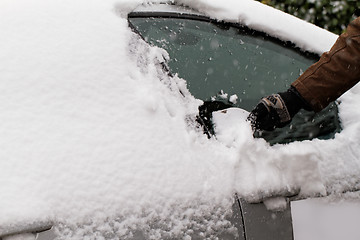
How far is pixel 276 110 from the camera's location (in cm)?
211

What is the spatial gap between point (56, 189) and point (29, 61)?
49 centimetres

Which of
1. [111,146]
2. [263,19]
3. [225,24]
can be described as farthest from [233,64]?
[111,146]

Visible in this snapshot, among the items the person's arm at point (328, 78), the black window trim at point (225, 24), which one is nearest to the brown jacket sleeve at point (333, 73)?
the person's arm at point (328, 78)

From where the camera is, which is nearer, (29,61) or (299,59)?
(29,61)

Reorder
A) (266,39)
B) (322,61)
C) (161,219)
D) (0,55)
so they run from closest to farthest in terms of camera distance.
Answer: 1. (161,219)
2. (0,55)
3. (322,61)
4. (266,39)

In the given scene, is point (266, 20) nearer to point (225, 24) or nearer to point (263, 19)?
point (263, 19)

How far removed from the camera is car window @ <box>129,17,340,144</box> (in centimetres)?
211

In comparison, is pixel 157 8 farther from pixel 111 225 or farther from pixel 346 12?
pixel 346 12

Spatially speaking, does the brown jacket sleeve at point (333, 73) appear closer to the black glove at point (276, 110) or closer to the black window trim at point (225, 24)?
the black glove at point (276, 110)

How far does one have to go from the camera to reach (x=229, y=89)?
2.12m

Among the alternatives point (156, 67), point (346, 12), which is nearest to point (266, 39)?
point (156, 67)

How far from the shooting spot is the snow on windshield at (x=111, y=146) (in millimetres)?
1557

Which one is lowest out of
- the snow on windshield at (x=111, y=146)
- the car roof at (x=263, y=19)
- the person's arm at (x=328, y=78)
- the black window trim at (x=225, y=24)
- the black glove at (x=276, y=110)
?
the snow on windshield at (x=111, y=146)

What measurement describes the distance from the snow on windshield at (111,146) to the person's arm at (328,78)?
0.75 feet
